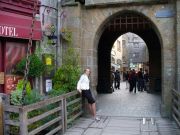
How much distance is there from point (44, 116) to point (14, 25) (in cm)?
258

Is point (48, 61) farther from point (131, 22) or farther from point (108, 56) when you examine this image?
point (108, 56)

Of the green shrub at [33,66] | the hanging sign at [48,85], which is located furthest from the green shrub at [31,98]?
the hanging sign at [48,85]

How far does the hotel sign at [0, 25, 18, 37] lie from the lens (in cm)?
762

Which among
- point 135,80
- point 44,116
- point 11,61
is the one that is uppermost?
point 11,61

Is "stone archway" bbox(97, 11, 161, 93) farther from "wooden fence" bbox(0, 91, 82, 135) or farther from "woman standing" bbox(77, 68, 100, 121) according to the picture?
"wooden fence" bbox(0, 91, 82, 135)

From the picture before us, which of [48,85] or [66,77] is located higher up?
[66,77]

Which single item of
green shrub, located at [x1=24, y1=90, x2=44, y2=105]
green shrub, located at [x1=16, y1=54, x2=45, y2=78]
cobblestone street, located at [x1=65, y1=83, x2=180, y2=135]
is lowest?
cobblestone street, located at [x1=65, y1=83, x2=180, y2=135]

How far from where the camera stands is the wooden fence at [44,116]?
19.1ft

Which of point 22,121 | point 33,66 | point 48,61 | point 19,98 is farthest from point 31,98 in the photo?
point 48,61

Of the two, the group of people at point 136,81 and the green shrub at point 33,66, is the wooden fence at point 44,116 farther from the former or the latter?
the group of people at point 136,81

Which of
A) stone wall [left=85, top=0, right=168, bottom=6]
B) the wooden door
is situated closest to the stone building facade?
stone wall [left=85, top=0, right=168, bottom=6]

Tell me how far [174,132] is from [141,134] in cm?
84

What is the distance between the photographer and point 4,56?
816 centimetres

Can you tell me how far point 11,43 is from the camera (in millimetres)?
8383
